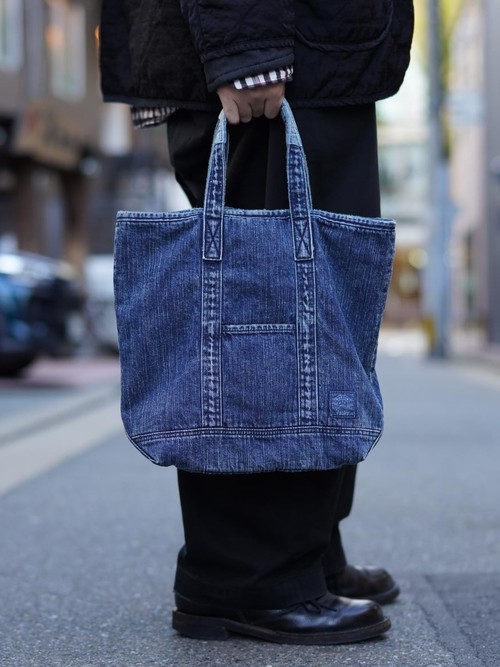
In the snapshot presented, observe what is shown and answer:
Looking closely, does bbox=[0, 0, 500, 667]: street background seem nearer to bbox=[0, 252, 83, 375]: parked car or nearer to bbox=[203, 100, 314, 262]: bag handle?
bbox=[0, 252, 83, 375]: parked car

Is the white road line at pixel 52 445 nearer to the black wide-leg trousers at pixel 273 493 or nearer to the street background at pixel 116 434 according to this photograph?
the street background at pixel 116 434

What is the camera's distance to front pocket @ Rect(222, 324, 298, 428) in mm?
1866

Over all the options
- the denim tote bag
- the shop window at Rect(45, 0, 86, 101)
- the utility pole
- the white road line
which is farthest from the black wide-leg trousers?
the shop window at Rect(45, 0, 86, 101)

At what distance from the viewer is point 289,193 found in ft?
6.27

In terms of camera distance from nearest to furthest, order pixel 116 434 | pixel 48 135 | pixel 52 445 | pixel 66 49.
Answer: pixel 52 445 → pixel 116 434 → pixel 48 135 → pixel 66 49

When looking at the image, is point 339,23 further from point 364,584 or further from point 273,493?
point 364,584

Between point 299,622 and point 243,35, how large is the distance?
1048mm

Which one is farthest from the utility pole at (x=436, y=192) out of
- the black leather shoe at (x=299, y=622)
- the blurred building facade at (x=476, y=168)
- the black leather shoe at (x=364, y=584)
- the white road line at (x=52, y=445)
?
the black leather shoe at (x=299, y=622)

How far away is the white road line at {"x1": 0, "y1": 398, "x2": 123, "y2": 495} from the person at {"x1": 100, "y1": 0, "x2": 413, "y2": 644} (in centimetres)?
223

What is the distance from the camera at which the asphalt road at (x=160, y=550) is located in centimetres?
203

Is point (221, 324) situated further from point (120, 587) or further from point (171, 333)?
point (120, 587)

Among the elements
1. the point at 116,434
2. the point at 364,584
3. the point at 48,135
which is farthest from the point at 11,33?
the point at 364,584

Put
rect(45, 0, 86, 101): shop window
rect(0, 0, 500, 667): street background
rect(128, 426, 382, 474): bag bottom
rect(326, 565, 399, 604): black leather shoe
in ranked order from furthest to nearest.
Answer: rect(45, 0, 86, 101): shop window < rect(326, 565, 399, 604): black leather shoe < rect(0, 0, 500, 667): street background < rect(128, 426, 382, 474): bag bottom

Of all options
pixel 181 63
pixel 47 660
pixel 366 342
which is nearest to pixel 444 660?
pixel 366 342
